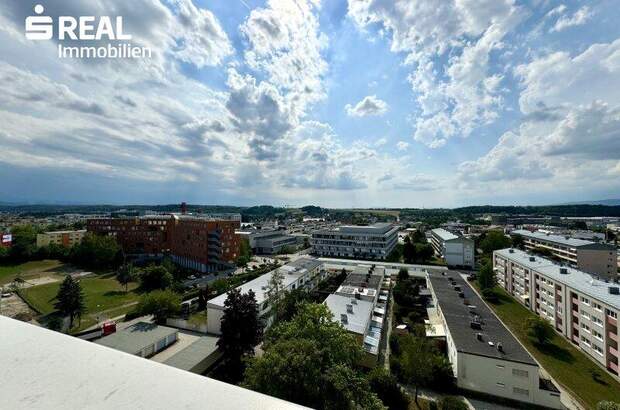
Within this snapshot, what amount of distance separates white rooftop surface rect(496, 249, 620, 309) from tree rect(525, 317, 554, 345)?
11.4 ft

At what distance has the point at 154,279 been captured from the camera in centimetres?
2834

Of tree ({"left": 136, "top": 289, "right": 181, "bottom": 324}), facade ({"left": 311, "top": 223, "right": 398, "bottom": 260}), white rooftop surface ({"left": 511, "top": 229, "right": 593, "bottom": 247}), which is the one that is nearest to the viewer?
tree ({"left": 136, "top": 289, "right": 181, "bottom": 324})

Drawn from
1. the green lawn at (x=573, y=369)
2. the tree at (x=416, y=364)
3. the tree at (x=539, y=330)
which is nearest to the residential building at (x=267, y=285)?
the tree at (x=416, y=364)

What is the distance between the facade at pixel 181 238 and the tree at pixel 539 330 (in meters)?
33.4

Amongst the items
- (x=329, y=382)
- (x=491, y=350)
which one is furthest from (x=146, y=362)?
(x=491, y=350)

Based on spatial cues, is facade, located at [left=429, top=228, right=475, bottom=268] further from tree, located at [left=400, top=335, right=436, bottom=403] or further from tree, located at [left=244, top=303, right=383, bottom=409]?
tree, located at [left=244, top=303, right=383, bottom=409]

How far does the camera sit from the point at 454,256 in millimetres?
41844

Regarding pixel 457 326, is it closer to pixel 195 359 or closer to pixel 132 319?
pixel 195 359

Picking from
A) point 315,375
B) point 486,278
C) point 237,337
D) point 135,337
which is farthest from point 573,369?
point 135,337

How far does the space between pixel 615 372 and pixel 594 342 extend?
199 cm

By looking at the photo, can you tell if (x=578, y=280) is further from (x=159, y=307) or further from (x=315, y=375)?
(x=159, y=307)

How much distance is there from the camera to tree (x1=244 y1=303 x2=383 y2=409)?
8070 millimetres

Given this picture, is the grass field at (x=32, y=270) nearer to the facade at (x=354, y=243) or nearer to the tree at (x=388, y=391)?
the facade at (x=354, y=243)

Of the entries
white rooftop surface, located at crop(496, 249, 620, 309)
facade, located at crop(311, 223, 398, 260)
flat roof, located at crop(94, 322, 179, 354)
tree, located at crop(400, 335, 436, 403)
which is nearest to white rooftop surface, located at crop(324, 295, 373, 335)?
tree, located at crop(400, 335, 436, 403)
